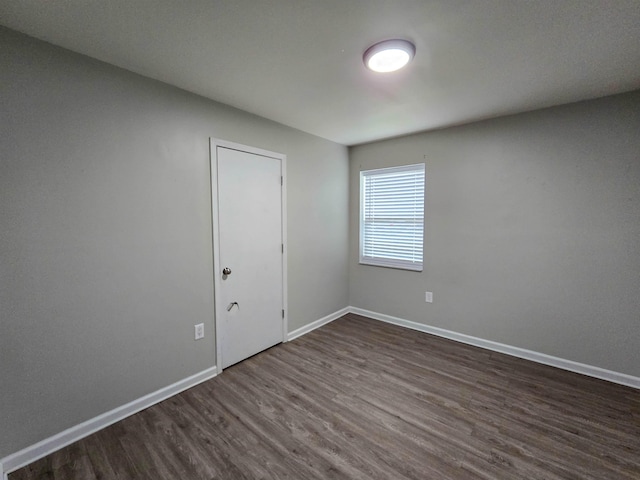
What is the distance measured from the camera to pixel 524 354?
275cm

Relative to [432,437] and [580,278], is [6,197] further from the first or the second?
[580,278]

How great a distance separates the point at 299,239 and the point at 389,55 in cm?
204

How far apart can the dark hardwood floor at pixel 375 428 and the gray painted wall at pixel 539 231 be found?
432mm

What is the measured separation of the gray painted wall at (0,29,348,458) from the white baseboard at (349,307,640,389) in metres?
2.33

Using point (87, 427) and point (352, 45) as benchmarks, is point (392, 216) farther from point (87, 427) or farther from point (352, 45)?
point (87, 427)

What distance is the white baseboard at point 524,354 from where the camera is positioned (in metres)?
2.32

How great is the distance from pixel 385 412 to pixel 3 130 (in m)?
2.87

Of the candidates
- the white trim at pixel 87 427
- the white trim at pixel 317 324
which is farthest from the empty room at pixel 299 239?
the white trim at pixel 317 324

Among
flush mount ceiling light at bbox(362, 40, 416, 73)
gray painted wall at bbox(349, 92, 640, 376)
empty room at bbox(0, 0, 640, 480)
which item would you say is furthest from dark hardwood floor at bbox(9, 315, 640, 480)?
flush mount ceiling light at bbox(362, 40, 416, 73)

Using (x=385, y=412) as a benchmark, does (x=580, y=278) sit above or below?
above

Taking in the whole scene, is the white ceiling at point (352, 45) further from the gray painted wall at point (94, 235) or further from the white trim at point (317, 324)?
the white trim at point (317, 324)

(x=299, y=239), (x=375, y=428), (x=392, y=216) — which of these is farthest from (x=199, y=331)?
(x=392, y=216)

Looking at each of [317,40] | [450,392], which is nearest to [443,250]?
[450,392]

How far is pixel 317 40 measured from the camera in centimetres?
156
